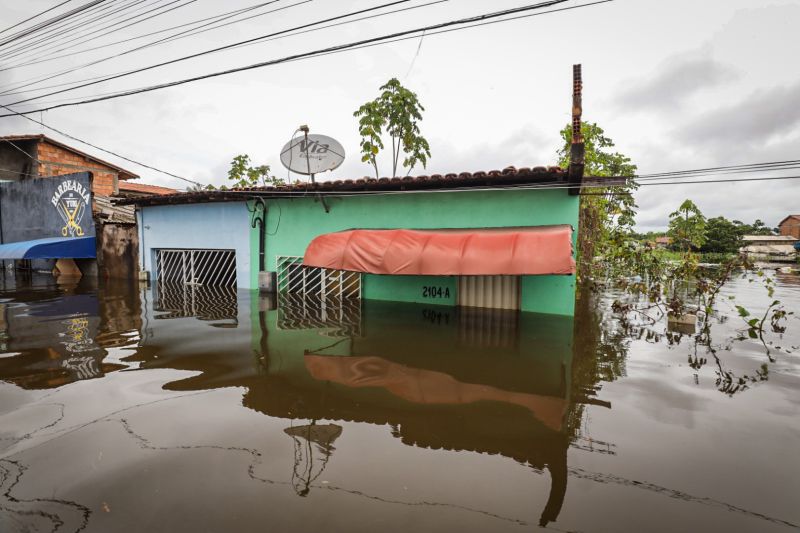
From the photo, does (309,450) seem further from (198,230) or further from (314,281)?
(198,230)

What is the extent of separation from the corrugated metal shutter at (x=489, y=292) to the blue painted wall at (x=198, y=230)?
758cm

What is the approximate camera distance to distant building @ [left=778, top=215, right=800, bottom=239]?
5121cm

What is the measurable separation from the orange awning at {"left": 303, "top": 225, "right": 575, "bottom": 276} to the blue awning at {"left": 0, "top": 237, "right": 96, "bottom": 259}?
12585 millimetres

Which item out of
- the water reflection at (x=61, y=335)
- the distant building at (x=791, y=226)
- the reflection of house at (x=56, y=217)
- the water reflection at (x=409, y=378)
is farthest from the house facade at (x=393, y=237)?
the distant building at (x=791, y=226)

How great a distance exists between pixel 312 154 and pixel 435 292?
5872 mm

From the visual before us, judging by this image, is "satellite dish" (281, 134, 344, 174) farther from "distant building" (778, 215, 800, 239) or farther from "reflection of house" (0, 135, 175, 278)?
"distant building" (778, 215, 800, 239)

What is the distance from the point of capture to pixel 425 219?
33.8ft

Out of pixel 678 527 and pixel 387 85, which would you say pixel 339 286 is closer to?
pixel 387 85

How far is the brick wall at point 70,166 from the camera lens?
757 inches

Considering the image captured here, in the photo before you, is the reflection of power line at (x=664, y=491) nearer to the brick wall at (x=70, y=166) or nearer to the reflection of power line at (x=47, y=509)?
the reflection of power line at (x=47, y=509)

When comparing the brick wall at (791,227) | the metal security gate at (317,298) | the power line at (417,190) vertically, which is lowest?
the metal security gate at (317,298)

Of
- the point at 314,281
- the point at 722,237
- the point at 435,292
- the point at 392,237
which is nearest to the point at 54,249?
the point at 314,281

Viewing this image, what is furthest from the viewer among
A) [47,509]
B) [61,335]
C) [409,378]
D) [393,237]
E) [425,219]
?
[425,219]

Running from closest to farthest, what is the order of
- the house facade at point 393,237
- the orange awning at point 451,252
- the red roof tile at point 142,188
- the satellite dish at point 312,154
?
1. the orange awning at point 451,252
2. the house facade at point 393,237
3. the satellite dish at point 312,154
4. the red roof tile at point 142,188
